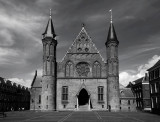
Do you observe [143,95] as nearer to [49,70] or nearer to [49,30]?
[49,70]

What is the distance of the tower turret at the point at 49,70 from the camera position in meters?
50.4

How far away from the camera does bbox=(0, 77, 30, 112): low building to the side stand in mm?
67762

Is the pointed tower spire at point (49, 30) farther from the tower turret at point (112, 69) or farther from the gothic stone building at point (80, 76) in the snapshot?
the tower turret at point (112, 69)

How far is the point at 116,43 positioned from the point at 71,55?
435 inches

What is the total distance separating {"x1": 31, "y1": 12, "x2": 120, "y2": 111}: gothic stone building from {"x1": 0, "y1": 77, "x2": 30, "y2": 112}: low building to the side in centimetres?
1690

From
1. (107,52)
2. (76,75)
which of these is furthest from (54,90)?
(107,52)

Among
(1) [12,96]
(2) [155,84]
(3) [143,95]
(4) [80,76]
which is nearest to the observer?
(2) [155,84]

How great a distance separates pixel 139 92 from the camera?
73250mm

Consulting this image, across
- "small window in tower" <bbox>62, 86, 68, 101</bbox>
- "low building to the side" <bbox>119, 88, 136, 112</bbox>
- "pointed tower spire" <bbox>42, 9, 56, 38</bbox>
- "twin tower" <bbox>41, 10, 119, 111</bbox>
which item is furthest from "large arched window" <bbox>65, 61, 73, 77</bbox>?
"low building to the side" <bbox>119, 88, 136, 112</bbox>

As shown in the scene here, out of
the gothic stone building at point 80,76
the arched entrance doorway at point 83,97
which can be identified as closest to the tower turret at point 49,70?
the gothic stone building at point 80,76

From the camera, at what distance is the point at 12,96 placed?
7669 cm

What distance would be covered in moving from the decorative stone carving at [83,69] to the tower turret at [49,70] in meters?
5.50

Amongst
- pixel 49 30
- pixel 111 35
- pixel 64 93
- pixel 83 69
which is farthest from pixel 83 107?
pixel 49 30

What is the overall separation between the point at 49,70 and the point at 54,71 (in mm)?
1326
